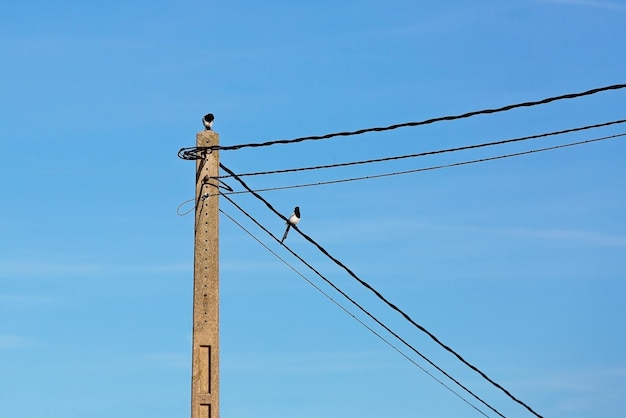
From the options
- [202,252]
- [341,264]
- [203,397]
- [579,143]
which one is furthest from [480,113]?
[203,397]

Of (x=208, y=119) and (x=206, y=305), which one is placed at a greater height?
(x=208, y=119)

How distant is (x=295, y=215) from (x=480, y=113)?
313 centimetres

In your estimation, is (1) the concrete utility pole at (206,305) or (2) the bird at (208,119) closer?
(1) the concrete utility pole at (206,305)

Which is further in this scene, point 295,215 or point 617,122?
point 295,215

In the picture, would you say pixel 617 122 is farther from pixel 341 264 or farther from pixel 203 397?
pixel 203 397

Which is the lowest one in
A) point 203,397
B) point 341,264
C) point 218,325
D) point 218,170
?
point 203,397

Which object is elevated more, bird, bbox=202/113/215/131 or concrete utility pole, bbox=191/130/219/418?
bird, bbox=202/113/215/131

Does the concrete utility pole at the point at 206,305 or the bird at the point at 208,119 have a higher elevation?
the bird at the point at 208,119

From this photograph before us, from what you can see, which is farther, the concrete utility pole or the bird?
the bird

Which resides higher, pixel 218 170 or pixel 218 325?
pixel 218 170

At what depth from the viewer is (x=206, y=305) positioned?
46.6 ft

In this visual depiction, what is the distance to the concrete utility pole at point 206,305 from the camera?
13.9 meters

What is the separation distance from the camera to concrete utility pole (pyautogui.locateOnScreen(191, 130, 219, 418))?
13.9 m

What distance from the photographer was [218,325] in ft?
46.6
